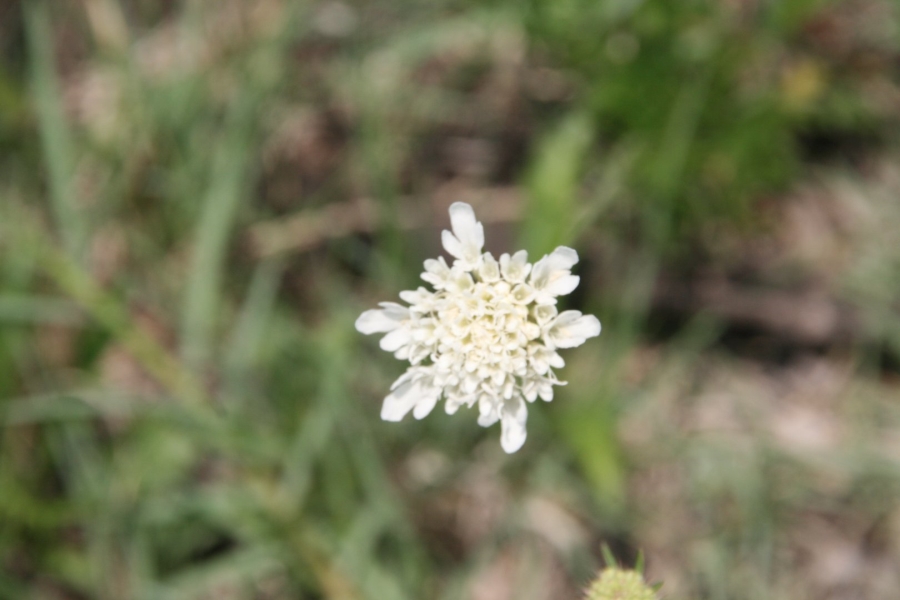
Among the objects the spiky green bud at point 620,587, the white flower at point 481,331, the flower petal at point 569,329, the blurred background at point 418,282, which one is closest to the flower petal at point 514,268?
the white flower at point 481,331

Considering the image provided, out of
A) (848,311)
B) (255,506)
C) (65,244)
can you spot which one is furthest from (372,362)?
(848,311)

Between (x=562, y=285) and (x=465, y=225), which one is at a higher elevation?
(x=465, y=225)

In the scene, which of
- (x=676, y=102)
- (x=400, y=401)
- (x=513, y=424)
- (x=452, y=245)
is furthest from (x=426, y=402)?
(x=676, y=102)

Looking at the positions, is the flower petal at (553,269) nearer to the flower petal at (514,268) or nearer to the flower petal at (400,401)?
the flower petal at (514,268)

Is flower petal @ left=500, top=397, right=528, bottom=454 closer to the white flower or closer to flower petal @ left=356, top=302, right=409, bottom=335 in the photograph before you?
the white flower

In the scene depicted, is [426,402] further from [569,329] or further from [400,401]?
[569,329]

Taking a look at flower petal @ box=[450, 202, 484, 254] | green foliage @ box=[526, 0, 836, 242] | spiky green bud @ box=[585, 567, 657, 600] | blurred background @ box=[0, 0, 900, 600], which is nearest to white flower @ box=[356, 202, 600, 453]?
flower petal @ box=[450, 202, 484, 254]
